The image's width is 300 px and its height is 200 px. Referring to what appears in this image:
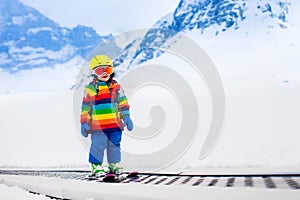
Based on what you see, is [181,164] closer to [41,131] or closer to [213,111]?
[213,111]

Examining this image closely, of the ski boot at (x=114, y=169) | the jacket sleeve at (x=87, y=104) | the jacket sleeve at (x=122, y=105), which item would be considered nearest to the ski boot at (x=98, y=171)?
the ski boot at (x=114, y=169)

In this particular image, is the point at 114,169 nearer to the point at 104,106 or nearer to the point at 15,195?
the point at 104,106

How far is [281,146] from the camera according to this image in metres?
8.47

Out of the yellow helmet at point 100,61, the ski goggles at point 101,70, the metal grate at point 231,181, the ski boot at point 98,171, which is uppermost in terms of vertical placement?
the yellow helmet at point 100,61

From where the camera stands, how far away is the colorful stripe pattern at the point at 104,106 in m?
5.91

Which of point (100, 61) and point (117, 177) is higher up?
point (100, 61)

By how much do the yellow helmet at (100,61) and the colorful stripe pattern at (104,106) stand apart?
0.30 metres

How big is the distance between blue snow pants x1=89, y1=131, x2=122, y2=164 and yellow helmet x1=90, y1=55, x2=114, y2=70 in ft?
3.72

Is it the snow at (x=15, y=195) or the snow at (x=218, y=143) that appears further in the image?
the snow at (x=218, y=143)

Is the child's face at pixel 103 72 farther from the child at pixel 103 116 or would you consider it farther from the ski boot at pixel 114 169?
the ski boot at pixel 114 169

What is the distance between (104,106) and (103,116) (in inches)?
6.5

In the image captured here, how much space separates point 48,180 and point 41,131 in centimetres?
Answer: 935

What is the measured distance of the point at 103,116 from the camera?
5.91 m

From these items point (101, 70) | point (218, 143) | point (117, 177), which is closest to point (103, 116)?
point (101, 70)
